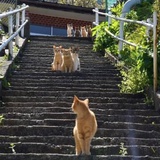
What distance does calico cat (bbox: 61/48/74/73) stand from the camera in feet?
33.7

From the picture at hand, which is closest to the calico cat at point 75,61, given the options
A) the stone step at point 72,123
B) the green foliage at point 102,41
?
the green foliage at point 102,41

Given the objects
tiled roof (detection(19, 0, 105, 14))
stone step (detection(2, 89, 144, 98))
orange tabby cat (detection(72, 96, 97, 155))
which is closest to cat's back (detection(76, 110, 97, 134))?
orange tabby cat (detection(72, 96, 97, 155))

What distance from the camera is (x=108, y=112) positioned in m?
7.52

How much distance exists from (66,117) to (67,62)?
126 inches

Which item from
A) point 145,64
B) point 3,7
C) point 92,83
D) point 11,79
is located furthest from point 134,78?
point 3,7

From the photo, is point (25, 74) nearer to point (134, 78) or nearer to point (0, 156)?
point (134, 78)

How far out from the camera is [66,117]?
284 inches

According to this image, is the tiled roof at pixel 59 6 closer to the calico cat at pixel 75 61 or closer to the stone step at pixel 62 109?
the calico cat at pixel 75 61

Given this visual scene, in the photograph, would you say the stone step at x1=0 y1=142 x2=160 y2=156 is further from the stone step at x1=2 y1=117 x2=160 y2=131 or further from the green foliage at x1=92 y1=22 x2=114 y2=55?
the green foliage at x1=92 y1=22 x2=114 y2=55

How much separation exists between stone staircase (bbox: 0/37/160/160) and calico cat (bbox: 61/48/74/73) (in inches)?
9.2

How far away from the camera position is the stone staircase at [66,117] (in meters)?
5.96

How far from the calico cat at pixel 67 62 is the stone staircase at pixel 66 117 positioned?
0.23m

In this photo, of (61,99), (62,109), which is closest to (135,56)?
(61,99)

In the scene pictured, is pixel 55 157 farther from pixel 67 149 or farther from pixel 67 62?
pixel 67 62
